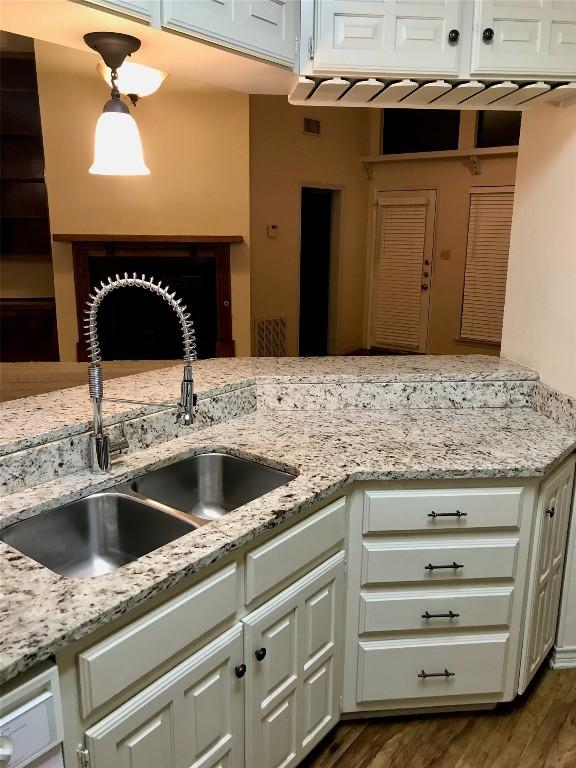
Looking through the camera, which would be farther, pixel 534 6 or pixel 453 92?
pixel 453 92

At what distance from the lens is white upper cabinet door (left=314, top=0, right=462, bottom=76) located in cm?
168

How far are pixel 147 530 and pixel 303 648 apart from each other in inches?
21.2

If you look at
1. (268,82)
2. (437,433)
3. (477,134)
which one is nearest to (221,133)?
(477,134)

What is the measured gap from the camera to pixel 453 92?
6.12 ft

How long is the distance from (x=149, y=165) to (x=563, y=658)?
458 centimetres

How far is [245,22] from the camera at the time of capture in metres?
1.56

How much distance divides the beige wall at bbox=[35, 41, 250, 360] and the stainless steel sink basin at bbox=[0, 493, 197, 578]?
4.02m

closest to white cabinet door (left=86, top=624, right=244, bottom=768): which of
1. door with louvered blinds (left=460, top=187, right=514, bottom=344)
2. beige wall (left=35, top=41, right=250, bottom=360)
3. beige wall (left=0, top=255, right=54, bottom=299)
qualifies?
beige wall (left=35, top=41, right=250, bottom=360)

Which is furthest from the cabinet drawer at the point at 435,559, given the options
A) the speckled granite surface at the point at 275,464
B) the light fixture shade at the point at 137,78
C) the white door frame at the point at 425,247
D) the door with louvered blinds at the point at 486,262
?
the white door frame at the point at 425,247

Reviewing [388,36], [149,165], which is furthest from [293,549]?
[149,165]

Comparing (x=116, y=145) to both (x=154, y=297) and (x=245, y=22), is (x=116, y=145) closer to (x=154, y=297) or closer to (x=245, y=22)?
(x=245, y=22)

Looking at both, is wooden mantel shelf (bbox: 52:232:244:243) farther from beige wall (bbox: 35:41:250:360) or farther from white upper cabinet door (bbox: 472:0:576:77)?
white upper cabinet door (bbox: 472:0:576:77)

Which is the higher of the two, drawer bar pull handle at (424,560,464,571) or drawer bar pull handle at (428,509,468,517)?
drawer bar pull handle at (428,509,468,517)

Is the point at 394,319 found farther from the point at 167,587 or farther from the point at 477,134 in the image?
the point at 167,587
